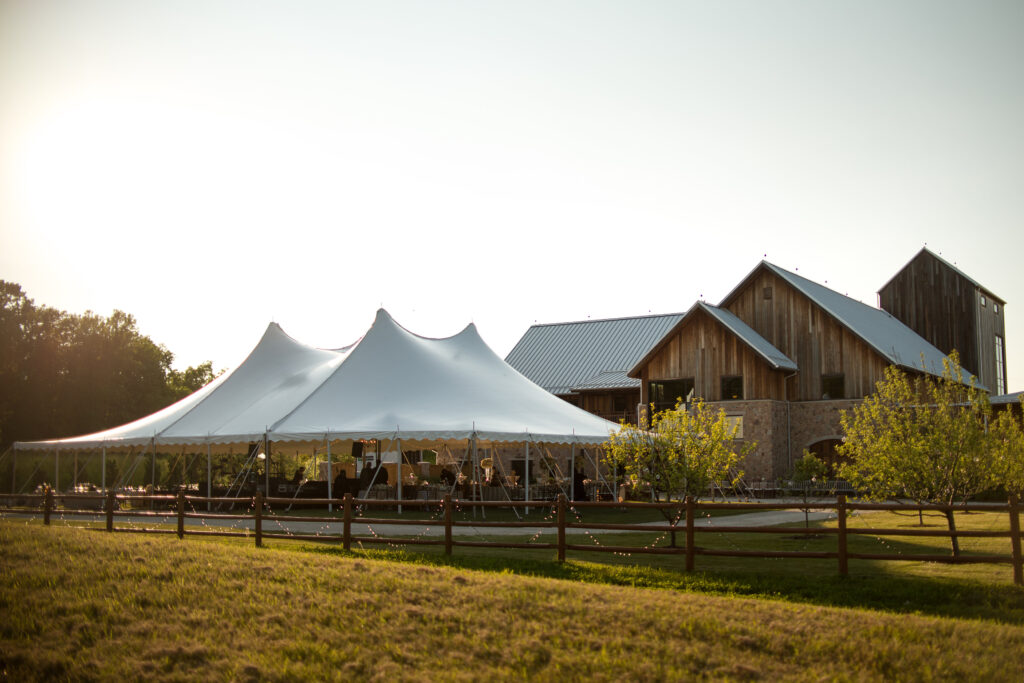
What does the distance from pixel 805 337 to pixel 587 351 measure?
1149 centimetres

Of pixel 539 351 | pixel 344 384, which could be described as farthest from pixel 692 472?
pixel 539 351

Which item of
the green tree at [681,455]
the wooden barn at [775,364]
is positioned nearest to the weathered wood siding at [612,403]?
the wooden barn at [775,364]

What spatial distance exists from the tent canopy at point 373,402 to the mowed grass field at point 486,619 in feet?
26.7

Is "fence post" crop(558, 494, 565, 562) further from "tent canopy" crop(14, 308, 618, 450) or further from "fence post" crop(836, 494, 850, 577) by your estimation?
"tent canopy" crop(14, 308, 618, 450)

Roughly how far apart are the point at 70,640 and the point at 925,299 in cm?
4059

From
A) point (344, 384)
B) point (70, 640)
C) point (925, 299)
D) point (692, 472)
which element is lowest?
point (70, 640)

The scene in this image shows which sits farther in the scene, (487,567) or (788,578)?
(487,567)

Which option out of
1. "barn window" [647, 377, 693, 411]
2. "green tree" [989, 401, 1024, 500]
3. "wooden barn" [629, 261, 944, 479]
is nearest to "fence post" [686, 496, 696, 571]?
"green tree" [989, 401, 1024, 500]

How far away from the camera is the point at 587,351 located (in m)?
42.7

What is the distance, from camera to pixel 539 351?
44.1m

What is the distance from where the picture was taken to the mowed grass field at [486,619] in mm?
7926

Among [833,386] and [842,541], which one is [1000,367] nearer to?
[833,386]

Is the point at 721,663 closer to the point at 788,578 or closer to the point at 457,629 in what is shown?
the point at 457,629

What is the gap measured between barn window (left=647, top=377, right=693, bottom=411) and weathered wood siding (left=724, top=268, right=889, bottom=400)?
2619 mm
